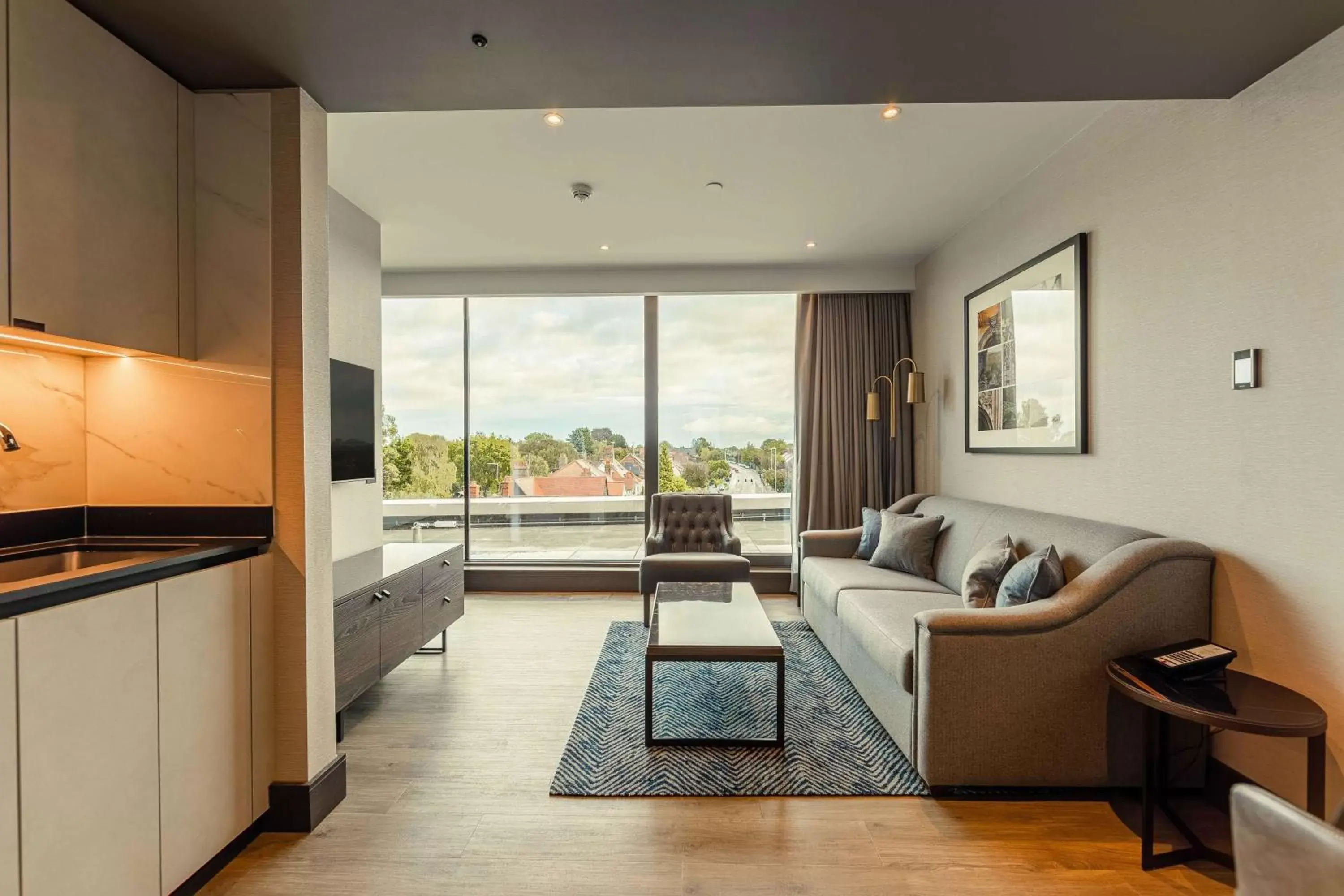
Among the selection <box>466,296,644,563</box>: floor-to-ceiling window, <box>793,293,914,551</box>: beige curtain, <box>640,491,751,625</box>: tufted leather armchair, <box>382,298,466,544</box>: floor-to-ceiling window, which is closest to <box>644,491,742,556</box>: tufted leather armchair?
<box>640,491,751,625</box>: tufted leather armchair

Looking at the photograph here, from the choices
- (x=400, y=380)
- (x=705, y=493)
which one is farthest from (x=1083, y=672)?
(x=400, y=380)

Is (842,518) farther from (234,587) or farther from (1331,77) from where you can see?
(234,587)

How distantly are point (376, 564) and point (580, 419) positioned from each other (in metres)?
2.53

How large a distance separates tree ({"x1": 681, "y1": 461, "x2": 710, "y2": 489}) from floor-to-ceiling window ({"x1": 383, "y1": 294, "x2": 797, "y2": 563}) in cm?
1

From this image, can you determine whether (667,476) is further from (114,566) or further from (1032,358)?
(114,566)

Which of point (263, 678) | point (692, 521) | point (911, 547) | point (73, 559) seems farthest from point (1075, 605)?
point (73, 559)

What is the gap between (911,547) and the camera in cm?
369

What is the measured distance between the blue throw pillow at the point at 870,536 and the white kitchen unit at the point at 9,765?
3836 millimetres

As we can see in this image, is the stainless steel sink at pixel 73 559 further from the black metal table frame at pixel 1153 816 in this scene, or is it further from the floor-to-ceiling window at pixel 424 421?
the floor-to-ceiling window at pixel 424 421

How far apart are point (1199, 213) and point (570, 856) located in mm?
3085

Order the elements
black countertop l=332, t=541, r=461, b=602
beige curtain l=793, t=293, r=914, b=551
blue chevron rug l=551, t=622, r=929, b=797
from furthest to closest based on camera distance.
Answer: beige curtain l=793, t=293, r=914, b=551
black countertop l=332, t=541, r=461, b=602
blue chevron rug l=551, t=622, r=929, b=797

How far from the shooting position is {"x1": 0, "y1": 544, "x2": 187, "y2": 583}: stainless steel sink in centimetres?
174

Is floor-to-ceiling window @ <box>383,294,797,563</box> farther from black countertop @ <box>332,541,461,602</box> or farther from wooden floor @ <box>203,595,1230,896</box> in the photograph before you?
wooden floor @ <box>203,595,1230,896</box>

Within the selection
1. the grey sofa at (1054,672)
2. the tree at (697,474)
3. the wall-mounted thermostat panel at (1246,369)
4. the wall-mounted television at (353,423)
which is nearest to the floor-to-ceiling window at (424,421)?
the wall-mounted television at (353,423)
